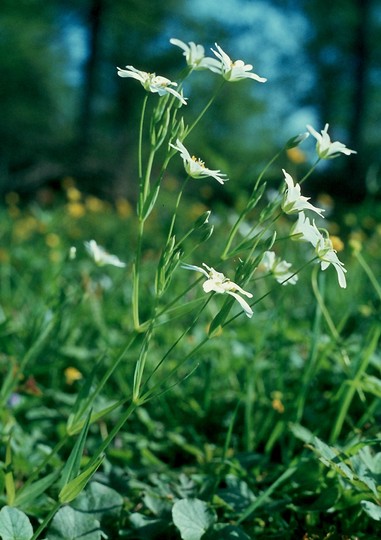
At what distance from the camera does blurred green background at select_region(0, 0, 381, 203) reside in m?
13.1

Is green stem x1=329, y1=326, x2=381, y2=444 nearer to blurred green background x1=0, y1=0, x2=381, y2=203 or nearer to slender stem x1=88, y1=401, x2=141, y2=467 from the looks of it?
slender stem x1=88, y1=401, x2=141, y2=467

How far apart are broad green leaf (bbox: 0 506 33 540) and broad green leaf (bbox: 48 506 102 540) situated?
76 millimetres

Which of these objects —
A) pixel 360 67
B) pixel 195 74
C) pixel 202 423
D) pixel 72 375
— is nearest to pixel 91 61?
pixel 195 74

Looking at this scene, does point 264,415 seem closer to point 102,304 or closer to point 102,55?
point 102,304

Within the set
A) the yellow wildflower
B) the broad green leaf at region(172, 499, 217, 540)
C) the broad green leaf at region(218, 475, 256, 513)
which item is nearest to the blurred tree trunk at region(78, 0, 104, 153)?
the yellow wildflower

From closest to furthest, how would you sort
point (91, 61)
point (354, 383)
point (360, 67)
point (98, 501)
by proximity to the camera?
point (98, 501)
point (354, 383)
point (360, 67)
point (91, 61)

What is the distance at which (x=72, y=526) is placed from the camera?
96 centimetres

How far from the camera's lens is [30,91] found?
58.0 feet

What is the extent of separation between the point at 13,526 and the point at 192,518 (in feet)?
0.83

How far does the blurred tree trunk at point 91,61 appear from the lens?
1351 cm

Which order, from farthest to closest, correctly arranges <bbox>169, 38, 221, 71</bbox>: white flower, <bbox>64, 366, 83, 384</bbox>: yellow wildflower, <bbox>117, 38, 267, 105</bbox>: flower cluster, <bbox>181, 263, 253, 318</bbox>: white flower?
<bbox>64, 366, 83, 384</bbox>: yellow wildflower < <bbox>169, 38, 221, 71</bbox>: white flower < <bbox>117, 38, 267, 105</bbox>: flower cluster < <bbox>181, 263, 253, 318</bbox>: white flower

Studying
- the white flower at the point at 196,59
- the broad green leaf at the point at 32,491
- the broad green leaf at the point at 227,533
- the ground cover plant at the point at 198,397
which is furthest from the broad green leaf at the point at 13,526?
the white flower at the point at 196,59

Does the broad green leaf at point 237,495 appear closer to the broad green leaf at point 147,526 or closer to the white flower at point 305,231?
the broad green leaf at point 147,526

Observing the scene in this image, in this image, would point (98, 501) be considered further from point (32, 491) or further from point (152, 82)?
point (152, 82)
